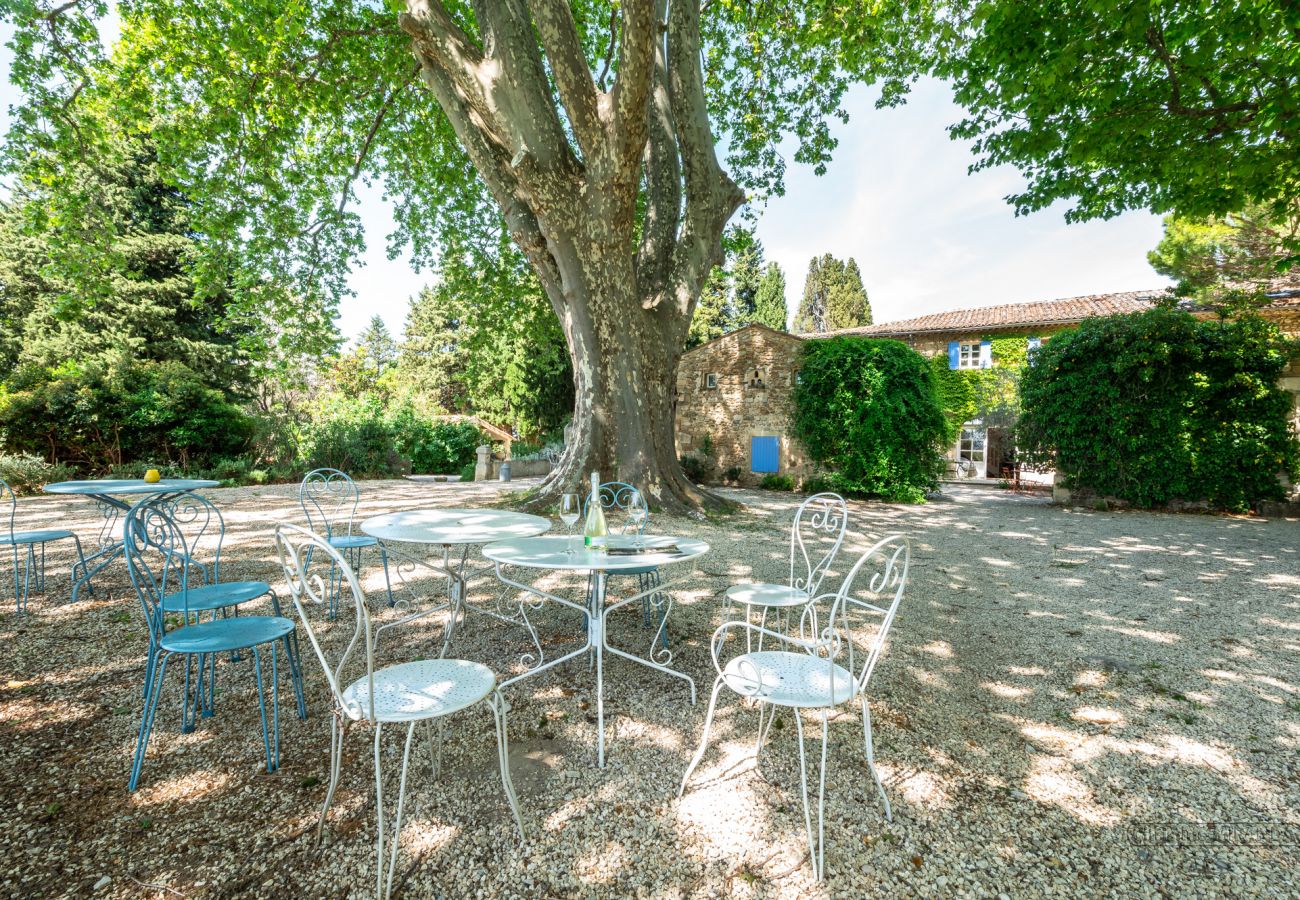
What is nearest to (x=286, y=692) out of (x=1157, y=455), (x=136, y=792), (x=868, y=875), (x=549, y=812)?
(x=136, y=792)

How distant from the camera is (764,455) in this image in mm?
14172

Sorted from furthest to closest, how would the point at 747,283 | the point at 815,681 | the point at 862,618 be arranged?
the point at 747,283 → the point at 862,618 → the point at 815,681

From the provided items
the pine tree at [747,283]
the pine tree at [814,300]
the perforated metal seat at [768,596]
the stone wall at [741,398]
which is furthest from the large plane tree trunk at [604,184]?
the pine tree at [814,300]

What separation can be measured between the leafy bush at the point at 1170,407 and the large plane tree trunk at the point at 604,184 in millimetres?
7712

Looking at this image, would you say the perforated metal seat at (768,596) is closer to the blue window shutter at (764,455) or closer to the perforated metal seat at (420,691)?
the perforated metal seat at (420,691)

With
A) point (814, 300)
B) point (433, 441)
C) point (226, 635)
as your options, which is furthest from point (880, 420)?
point (814, 300)

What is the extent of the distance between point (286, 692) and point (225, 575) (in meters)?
2.76

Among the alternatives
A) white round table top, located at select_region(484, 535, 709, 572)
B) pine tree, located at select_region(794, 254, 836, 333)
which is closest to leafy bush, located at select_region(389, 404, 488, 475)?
white round table top, located at select_region(484, 535, 709, 572)

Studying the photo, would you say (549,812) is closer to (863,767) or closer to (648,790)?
(648,790)

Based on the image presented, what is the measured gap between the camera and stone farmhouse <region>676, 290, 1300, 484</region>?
→ 13750 mm

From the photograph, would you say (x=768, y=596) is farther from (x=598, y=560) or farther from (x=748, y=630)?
(x=598, y=560)

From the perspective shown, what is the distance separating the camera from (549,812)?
1.88 meters

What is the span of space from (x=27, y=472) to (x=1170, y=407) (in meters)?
20.5

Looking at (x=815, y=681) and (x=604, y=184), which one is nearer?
(x=815, y=681)
